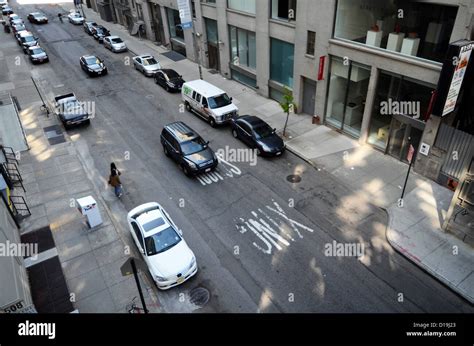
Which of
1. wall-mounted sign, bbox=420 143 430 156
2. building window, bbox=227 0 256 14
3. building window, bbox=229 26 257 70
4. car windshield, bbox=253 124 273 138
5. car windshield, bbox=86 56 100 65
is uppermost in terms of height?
building window, bbox=227 0 256 14

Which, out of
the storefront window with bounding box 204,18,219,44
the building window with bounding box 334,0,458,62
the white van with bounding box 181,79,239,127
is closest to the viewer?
the building window with bounding box 334,0,458,62

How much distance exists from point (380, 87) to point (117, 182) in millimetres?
14473

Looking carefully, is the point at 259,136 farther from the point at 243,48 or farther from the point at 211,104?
the point at 243,48

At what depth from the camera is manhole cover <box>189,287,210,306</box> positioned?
12320mm

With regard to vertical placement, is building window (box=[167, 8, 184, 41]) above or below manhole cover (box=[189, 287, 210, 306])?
above

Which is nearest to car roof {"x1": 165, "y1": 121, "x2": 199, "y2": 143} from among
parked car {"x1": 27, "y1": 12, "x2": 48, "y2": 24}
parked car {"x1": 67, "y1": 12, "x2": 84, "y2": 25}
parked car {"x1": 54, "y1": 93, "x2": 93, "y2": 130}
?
parked car {"x1": 54, "y1": 93, "x2": 93, "y2": 130}

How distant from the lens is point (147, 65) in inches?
1251

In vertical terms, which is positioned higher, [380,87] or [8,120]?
[380,87]

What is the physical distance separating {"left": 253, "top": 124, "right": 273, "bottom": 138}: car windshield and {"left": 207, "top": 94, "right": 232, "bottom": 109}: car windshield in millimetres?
3903

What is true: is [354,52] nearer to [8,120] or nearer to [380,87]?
[380,87]

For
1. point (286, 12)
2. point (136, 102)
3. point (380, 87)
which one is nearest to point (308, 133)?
point (380, 87)

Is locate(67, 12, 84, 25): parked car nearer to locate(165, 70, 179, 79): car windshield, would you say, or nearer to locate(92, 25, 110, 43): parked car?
locate(92, 25, 110, 43): parked car
